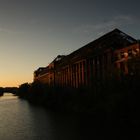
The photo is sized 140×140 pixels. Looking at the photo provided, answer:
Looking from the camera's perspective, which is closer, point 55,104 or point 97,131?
point 97,131

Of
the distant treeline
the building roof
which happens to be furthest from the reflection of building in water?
the distant treeline

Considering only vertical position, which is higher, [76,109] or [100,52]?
[100,52]

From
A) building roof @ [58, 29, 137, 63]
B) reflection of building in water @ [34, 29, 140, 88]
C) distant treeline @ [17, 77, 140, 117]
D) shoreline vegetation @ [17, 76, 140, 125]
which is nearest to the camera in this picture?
shoreline vegetation @ [17, 76, 140, 125]

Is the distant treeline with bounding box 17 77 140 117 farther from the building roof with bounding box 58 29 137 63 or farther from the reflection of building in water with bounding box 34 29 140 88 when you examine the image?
the building roof with bounding box 58 29 137 63

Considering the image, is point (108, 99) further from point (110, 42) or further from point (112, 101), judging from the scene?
point (110, 42)

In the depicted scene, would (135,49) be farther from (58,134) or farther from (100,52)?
(58,134)

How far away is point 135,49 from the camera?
101 ft

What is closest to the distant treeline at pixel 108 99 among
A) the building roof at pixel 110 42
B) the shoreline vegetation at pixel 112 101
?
the shoreline vegetation at pixel 112 101

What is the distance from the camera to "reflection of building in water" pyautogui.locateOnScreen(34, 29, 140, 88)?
30.2m

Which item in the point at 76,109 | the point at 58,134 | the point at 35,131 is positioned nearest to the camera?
the point at 58,134

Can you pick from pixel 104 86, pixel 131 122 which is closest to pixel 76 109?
pixel 104 86

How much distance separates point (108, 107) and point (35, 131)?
21.5 ft

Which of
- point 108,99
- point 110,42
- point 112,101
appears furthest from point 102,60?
point 112,101

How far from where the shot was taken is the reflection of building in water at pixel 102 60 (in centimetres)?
3020
